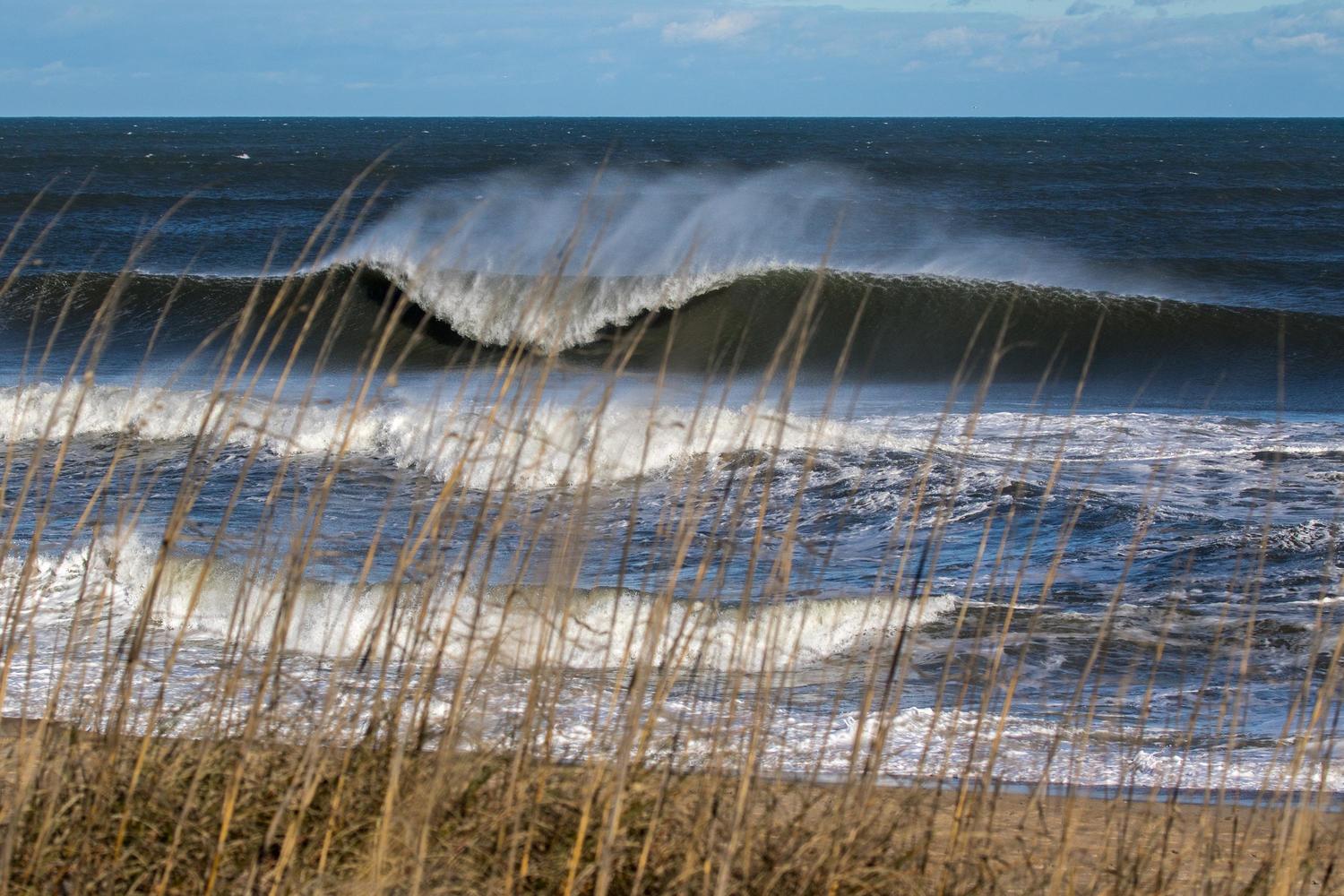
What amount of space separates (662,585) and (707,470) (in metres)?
1.06

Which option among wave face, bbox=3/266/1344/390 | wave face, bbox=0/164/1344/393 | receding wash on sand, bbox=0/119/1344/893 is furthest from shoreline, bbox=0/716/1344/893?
wave face, bbox=3/266/1344/390

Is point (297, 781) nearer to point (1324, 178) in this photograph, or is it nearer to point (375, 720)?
point (375, 720)

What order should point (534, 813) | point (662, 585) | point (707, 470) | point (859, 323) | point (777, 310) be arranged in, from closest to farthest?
point (534, 813) → point (662, 585) → point (707, 470) → point (859, 323) → point (777, 310)

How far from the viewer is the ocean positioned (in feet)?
8.45

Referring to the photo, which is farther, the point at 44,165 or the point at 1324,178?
the point at 44,165

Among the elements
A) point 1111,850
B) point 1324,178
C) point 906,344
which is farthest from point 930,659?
point 1324,178

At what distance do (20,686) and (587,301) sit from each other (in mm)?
14076

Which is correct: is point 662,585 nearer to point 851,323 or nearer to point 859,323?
point 851,323

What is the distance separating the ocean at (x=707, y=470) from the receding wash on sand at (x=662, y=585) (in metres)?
0.04

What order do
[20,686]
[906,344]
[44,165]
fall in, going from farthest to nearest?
1. [44,165]
2. [906,344]
3. [20,686]

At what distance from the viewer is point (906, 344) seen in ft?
58.4

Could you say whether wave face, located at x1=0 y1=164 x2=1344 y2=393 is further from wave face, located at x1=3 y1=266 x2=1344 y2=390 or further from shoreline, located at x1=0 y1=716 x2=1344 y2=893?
shoreline, located at x1=0 y1=716 x2=1344 y2=893

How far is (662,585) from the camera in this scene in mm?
5008

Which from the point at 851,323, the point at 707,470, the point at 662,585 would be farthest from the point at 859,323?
the point at 662,585
